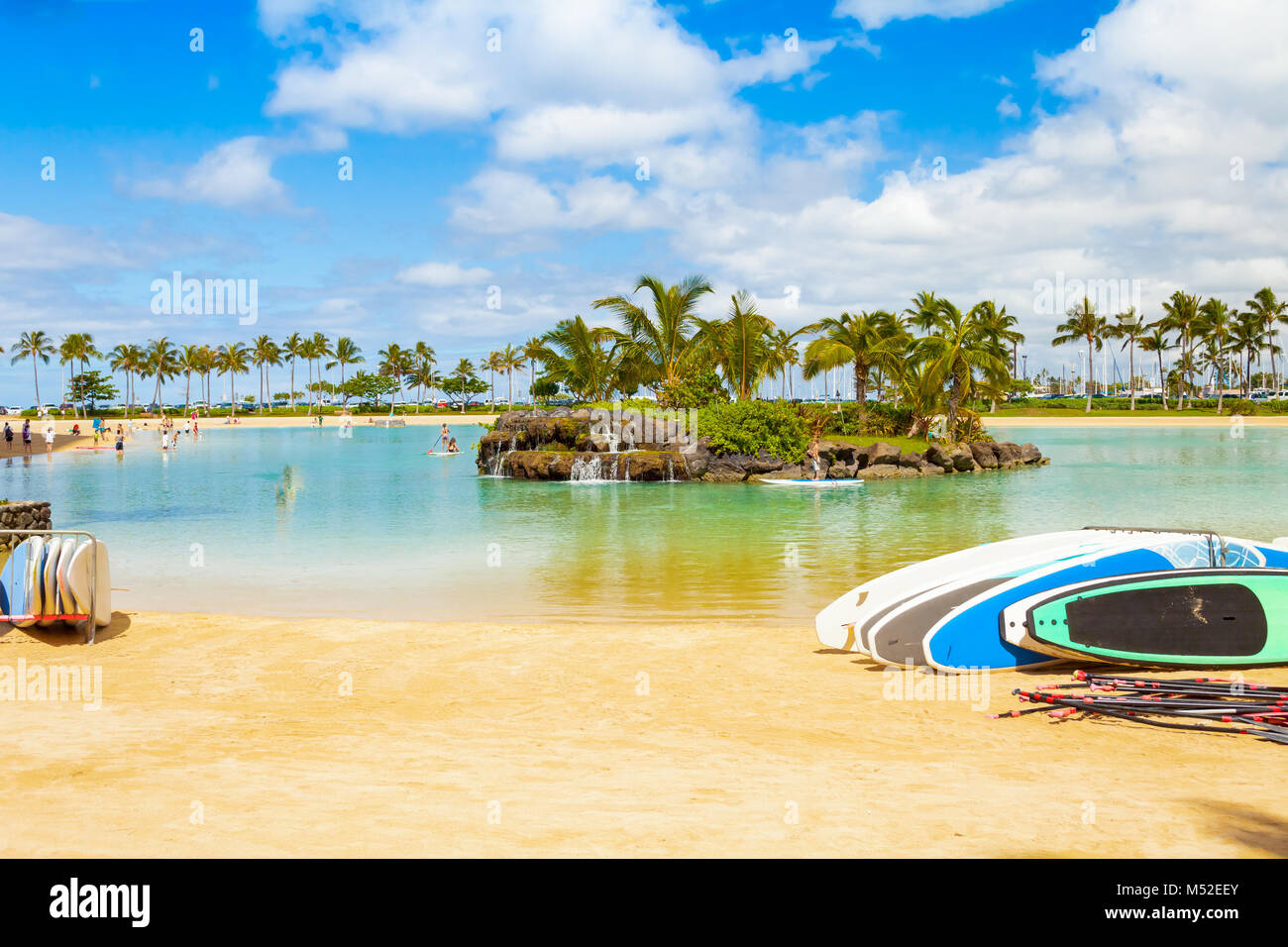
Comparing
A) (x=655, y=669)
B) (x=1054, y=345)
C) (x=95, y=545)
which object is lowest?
(x=655, y=669)

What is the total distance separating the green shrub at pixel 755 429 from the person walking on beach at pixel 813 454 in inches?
12.6

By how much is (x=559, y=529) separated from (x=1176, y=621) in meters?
14.9

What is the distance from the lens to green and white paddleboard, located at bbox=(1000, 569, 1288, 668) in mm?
7969

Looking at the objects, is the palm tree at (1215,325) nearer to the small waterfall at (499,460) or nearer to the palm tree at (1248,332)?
Answer: the palm tree at (1248,332)

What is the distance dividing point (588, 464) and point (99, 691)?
1089 inches

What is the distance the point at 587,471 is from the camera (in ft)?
115

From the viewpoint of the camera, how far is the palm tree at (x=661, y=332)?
38.3 meters

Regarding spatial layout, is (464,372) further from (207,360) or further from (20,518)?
(20,518)

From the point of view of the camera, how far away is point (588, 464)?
115 ft

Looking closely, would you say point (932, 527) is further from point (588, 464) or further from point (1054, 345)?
point (1054, 345)

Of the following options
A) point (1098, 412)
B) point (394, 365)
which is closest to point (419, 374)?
point (394, 365)

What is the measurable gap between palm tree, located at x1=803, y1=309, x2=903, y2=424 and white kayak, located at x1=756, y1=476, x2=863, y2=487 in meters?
9.41

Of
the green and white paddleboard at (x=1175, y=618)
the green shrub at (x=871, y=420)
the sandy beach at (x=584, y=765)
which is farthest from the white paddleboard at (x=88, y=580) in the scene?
the green shrub at (x=871, y=420)
